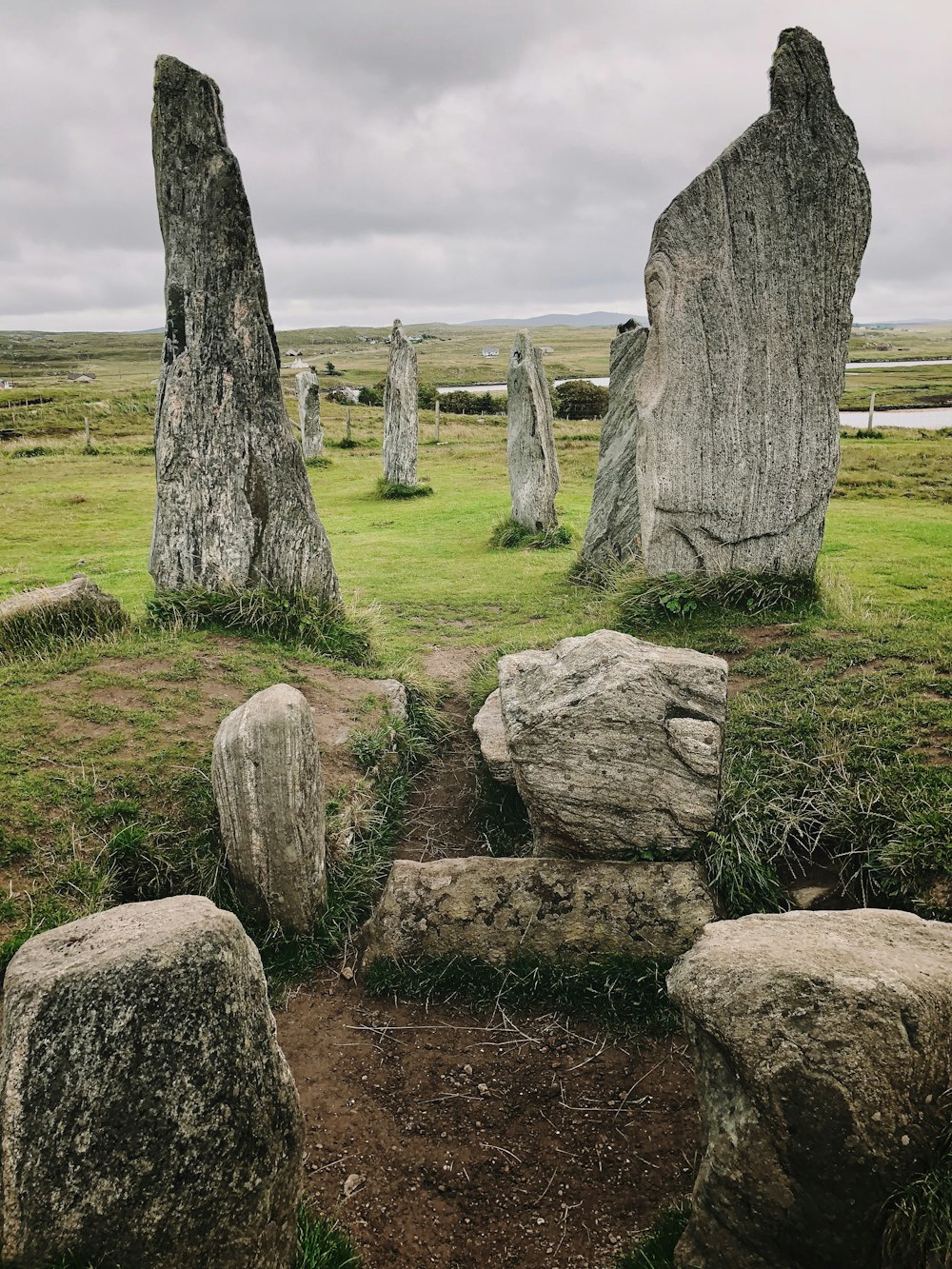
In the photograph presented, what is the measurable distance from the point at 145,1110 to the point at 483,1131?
2.01 metres

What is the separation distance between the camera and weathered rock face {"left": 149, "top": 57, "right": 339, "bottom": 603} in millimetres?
8680

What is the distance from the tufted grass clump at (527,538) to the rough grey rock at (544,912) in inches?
422

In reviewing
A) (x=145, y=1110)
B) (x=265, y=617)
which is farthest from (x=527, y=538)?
(x=145, y=1110)

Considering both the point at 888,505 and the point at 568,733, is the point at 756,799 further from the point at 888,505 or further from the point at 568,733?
the point at 888,505

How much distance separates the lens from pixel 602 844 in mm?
5809

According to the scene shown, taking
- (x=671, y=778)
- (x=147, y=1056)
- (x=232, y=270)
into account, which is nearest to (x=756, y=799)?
(x=671, y=778)

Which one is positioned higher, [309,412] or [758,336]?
[758,336]

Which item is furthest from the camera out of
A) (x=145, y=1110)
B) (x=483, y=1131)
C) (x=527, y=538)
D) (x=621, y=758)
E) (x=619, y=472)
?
(x=527, y=538)

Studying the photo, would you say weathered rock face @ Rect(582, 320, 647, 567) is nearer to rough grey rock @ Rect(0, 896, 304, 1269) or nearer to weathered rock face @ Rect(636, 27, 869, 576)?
weathered rock face @ Rect(636, 27, 869, 576)

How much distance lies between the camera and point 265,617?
9.00 meters

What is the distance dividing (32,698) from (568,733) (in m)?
4.34

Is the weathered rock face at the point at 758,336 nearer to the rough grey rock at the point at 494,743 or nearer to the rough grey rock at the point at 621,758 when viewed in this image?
the rough grey rock at the point at 494,743

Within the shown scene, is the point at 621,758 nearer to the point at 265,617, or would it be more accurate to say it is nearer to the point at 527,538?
the point at 265,617

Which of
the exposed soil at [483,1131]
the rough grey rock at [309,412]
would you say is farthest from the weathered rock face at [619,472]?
the rough grey rock at [309,412]
